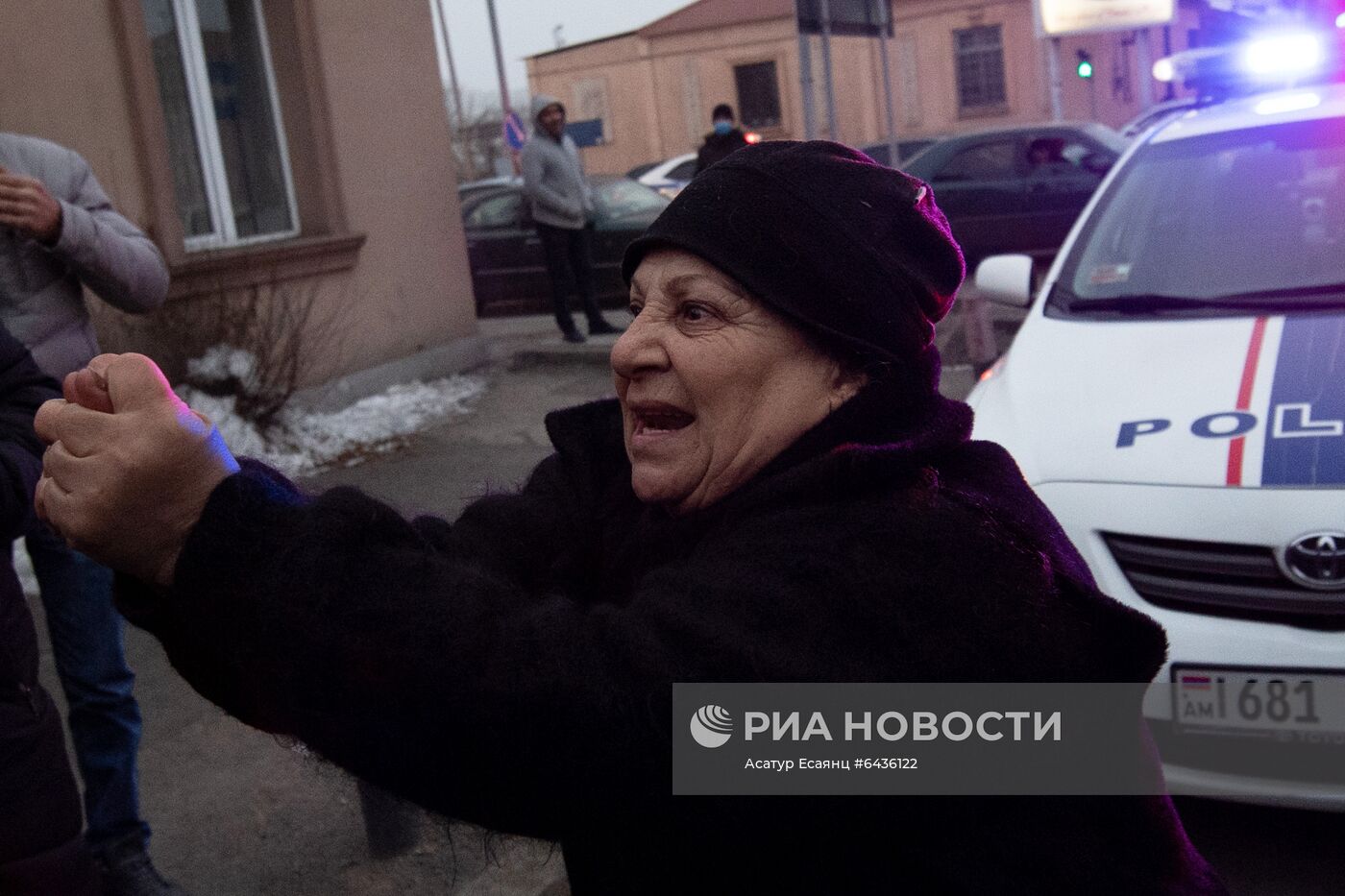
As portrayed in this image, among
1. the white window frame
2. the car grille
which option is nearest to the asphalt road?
the car grille

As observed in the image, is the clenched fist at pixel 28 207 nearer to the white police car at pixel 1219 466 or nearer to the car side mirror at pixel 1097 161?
the white police car at pixel 1219 466

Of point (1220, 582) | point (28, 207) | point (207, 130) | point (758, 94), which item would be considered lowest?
point (1220, 582)

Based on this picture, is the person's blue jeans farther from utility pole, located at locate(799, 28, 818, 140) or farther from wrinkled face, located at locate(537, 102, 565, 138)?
wrinkled face, located at locate(537, 102, 565, 138)

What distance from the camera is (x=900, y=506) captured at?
121 cm

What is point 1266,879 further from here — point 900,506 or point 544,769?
point 544,769

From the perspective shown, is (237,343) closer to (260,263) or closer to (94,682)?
(260,263)

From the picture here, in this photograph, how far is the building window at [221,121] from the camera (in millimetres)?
7770

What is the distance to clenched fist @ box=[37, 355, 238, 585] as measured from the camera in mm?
1040

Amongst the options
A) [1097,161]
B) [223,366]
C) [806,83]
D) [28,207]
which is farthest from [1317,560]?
[1097,161]

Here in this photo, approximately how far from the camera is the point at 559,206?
1016cm

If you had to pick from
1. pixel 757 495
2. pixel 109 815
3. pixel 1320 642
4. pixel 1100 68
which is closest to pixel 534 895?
pixel 109 815

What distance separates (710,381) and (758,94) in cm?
3834

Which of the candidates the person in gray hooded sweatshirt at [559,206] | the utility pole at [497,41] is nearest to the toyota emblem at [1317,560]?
the person in gray hooded sweatshirt at [559,206]

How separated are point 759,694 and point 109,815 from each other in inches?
92.8
